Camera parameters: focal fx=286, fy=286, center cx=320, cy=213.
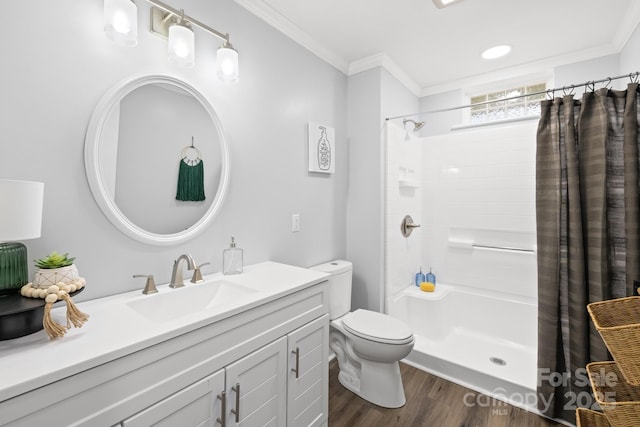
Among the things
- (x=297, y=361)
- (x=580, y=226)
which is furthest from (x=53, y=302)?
(x=580, y=226)

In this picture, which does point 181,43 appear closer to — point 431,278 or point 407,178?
point 407,178

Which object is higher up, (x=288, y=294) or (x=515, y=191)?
(x=515, y=191)

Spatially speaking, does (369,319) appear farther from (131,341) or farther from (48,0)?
(48,0)

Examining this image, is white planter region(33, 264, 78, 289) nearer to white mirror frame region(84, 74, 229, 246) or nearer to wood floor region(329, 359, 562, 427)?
white mirror frame region(84, 74, 229, 246)

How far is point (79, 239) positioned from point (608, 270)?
2568 mm

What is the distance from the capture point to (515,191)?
8.32 feet

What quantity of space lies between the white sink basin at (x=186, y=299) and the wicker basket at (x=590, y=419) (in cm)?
149

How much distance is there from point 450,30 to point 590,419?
92.4 inches

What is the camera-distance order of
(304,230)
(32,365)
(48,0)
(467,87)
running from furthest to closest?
(467,87) → (304,230) → (48,0) → (32,365)

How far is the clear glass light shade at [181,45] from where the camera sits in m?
1.27

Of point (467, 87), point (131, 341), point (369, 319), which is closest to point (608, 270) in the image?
point (369, 319)

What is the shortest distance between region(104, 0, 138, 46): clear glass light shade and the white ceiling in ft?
2.48

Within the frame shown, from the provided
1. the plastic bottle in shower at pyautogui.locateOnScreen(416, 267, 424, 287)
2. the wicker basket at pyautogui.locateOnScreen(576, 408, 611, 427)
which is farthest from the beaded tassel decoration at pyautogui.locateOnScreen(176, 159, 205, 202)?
the plastic bottle in shower at pyautogui.locateOnScreen(416, 267, 424, 287)

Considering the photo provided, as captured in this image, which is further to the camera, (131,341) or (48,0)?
(48,0)
